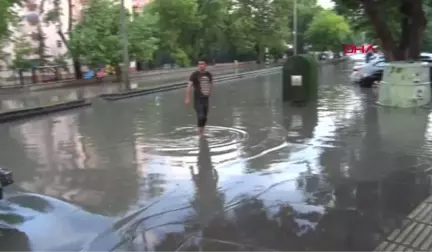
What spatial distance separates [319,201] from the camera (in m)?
6.71

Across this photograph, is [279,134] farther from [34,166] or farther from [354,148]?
[34,166]

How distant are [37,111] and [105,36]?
38.7 ft

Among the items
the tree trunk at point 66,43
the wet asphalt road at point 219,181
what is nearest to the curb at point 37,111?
the wet asphalt road at point 219,181

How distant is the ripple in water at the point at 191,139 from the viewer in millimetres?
10578

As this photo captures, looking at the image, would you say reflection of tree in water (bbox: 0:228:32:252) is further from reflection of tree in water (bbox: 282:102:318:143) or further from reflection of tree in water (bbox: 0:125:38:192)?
reflection of tree in water (bbox: 282:102:318:143)

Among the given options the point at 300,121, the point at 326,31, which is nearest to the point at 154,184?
the point at 300,121

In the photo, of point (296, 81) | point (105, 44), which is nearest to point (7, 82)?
point (105, 44)

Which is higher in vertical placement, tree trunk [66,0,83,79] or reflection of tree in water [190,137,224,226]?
tree trunk [66,0,83,79]

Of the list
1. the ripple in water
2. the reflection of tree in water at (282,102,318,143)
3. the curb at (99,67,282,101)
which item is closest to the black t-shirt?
the ripple in water

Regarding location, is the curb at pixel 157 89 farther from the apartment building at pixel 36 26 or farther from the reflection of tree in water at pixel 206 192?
the reflection of tree in water at pixel 206 192

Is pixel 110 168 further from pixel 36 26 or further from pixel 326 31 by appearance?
pixel 326 31

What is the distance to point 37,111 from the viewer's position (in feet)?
54.0

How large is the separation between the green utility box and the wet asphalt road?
2.75 meters

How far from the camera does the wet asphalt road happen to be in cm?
563
